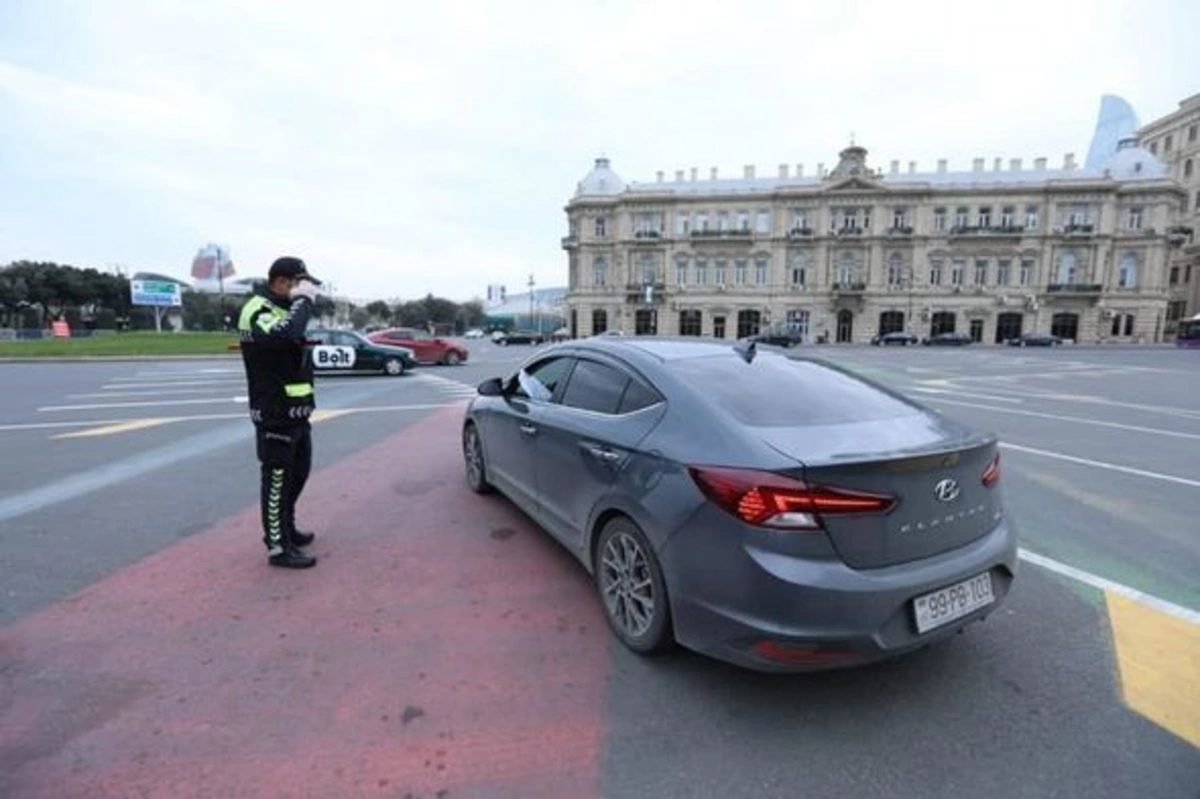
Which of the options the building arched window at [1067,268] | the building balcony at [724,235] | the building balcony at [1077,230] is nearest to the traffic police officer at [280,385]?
the building balcony at [724,235]

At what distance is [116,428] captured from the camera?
30.2 ft

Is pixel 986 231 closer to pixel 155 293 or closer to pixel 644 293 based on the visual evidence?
→ pixel 644 293

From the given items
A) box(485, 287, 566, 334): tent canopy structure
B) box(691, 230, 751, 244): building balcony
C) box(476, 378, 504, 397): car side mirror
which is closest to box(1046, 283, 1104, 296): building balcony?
box(691, 230, 751, 244): building balcony

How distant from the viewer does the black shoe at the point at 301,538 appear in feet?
14.1

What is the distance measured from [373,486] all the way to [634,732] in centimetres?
427

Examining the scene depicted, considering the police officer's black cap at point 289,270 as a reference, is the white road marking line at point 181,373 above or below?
below

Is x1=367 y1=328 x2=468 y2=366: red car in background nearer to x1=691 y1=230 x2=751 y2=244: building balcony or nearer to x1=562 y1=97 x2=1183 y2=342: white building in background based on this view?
x1=562 y1=97 x2=1183 y2=342: white building in background

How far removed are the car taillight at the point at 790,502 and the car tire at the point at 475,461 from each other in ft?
10.9

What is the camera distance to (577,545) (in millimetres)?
3549

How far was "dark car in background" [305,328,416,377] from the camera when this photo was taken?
1823cm

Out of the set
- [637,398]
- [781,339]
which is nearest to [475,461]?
[637,398]

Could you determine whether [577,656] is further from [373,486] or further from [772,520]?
[373,486]

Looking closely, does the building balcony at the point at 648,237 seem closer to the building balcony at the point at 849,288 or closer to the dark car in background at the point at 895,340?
the building balcony at the point at 849,288

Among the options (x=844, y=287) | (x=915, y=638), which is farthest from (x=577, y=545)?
(x=844, y=287)
